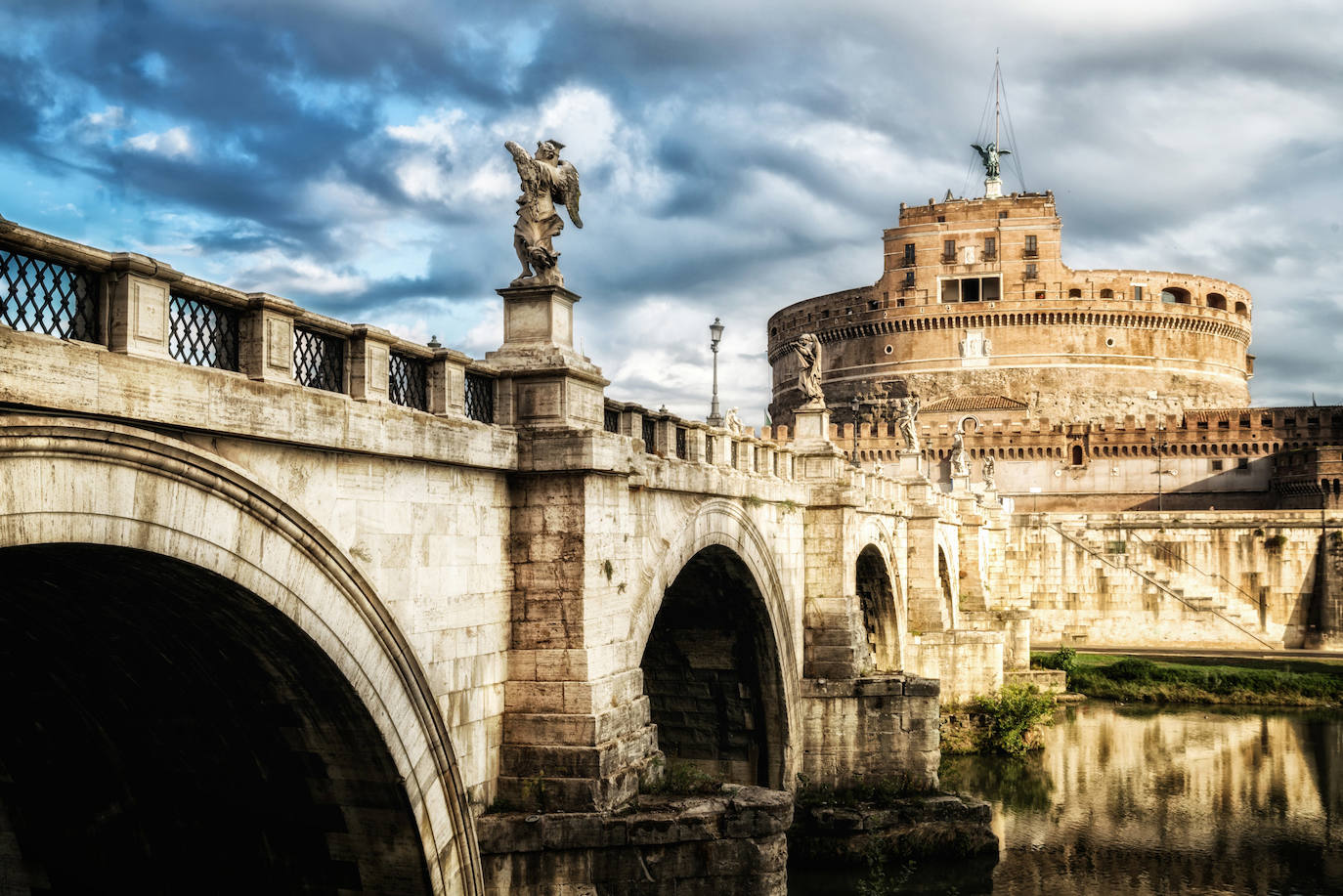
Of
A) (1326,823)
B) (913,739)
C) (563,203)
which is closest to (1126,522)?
(1326,823)

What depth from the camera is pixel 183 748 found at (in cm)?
935

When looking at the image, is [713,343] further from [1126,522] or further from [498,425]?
[1126,522]

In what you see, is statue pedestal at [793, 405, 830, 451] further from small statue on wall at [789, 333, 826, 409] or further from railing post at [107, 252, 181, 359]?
railing post at [107, 252, 181, 359]

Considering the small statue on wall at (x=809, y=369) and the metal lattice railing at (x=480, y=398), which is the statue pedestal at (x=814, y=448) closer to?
the small statue on wall at (x=809, y=369)

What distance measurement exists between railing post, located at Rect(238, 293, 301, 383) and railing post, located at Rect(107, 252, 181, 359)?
721mm

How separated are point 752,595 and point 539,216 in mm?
8563

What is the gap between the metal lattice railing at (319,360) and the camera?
26.1ft

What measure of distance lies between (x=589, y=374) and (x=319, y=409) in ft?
11.1

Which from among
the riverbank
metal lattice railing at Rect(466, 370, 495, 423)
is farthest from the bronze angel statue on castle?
the riverbank

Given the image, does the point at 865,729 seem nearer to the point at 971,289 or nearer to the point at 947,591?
the point at 947,591

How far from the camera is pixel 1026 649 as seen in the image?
1468 inches

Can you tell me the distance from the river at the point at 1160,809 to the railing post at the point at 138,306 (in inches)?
596

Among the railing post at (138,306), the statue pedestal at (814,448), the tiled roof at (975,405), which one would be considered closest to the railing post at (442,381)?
the railing post at (138,306)

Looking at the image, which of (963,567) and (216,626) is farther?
(963,567)
